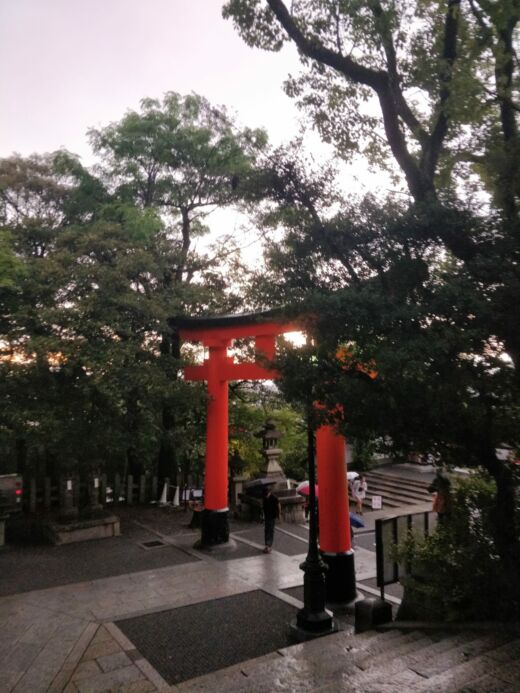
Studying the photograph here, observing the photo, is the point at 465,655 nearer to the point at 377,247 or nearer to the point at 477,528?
the point at 477,528

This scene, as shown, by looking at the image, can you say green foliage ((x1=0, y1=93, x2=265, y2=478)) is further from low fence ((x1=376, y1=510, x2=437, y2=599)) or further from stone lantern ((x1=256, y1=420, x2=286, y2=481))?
low fence ((x1=376, y1=510, x2=437, y2=599))

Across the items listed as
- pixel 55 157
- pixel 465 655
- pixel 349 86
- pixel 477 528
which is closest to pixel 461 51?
pixel 349 86

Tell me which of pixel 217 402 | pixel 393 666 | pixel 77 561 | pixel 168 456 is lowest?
pixel 77 561

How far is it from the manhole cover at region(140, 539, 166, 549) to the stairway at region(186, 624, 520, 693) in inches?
243

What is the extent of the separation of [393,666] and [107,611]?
15.9 ft

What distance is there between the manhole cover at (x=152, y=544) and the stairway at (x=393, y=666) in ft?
20.3

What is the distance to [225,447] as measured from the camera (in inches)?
458

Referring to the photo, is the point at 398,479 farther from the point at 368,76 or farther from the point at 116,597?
the point at 368,76

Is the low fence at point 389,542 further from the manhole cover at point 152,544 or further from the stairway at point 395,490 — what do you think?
the stairway at point 395,490

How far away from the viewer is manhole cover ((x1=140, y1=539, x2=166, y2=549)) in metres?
11.1

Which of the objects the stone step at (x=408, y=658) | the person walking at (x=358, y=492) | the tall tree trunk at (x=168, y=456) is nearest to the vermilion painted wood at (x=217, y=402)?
the tall tree trunk at (x=168, y=456)

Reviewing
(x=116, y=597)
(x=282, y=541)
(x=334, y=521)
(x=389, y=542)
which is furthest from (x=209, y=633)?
(x=282, y=541)

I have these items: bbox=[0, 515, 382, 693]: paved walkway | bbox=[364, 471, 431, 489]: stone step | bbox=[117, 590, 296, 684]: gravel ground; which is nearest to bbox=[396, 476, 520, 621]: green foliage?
bbox=[117, 590, 296, 684]: gravel ground

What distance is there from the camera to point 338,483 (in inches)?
330
